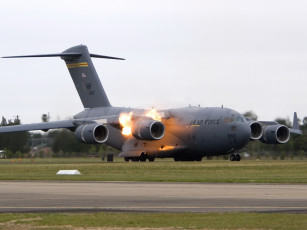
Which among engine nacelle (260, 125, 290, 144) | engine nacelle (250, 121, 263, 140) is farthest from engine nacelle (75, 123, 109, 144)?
engine nacelle (260, 125, 290, 144)

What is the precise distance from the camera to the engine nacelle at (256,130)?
76488 millimetres

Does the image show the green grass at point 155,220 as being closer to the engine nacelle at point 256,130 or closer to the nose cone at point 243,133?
the nose cone at point 243,133

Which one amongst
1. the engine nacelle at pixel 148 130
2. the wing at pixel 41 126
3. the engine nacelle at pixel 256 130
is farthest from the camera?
the wing at pixel 41 126

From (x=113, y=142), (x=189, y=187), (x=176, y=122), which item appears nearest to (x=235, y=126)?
(x=176, y=122)

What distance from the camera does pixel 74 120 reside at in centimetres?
7969

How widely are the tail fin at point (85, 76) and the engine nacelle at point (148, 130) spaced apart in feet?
33.5

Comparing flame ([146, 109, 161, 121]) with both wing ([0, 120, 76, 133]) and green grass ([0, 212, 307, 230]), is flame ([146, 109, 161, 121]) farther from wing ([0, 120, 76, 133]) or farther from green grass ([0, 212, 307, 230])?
green grass ([0, 212, 307, 230])

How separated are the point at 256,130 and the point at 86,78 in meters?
18.5

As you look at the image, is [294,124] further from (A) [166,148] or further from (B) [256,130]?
(A) [166,148]

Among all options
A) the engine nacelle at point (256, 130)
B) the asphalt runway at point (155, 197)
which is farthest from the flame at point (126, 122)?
the asphalt runway at point (155, 197)

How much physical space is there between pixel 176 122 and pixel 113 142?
789 centimetres

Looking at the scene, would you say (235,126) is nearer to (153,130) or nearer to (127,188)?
(153,130)

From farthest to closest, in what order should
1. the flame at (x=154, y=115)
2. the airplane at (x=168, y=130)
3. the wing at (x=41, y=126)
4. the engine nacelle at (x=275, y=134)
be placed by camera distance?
the wing at (x=41, y=126) → the engine nacelle at (x=275, y=134) → the flame at (x=154, y=115) → the airplane at (x=168, y=130)

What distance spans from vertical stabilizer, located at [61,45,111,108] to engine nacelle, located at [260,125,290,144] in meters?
16.0
